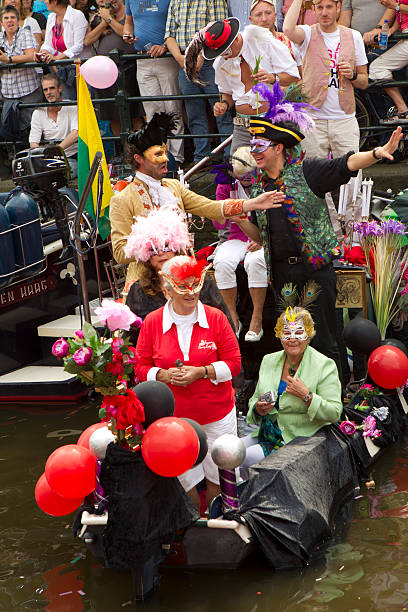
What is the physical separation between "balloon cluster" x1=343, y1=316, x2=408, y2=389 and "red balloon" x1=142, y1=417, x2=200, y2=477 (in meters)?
2.46

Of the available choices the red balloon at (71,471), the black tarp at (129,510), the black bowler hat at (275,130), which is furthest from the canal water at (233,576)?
the black bowler hat at (275,130)

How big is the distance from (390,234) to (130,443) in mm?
3424

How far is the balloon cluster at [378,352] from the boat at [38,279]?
8.34ft

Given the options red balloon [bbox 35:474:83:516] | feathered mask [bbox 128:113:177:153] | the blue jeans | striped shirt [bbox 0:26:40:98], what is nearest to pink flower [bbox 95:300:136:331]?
red balloon [bbox 35:474:83:516]

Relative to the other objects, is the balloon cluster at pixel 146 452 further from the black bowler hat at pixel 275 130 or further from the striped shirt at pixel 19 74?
the striped shirt at pixel 19 74

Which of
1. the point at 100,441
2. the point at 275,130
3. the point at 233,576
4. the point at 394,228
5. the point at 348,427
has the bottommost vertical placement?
the point at 233,576

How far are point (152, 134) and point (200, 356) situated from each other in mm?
1721

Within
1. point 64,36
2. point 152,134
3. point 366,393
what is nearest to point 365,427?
point 366,393

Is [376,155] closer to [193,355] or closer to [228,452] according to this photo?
[193,355]

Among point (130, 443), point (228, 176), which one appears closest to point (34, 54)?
point (228, 176)

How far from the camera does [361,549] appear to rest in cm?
491

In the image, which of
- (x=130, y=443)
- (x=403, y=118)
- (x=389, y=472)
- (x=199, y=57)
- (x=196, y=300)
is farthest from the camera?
(x=403, y=118)

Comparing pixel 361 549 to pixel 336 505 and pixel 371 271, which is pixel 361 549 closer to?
pixel 336 505

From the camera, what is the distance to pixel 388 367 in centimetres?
627
